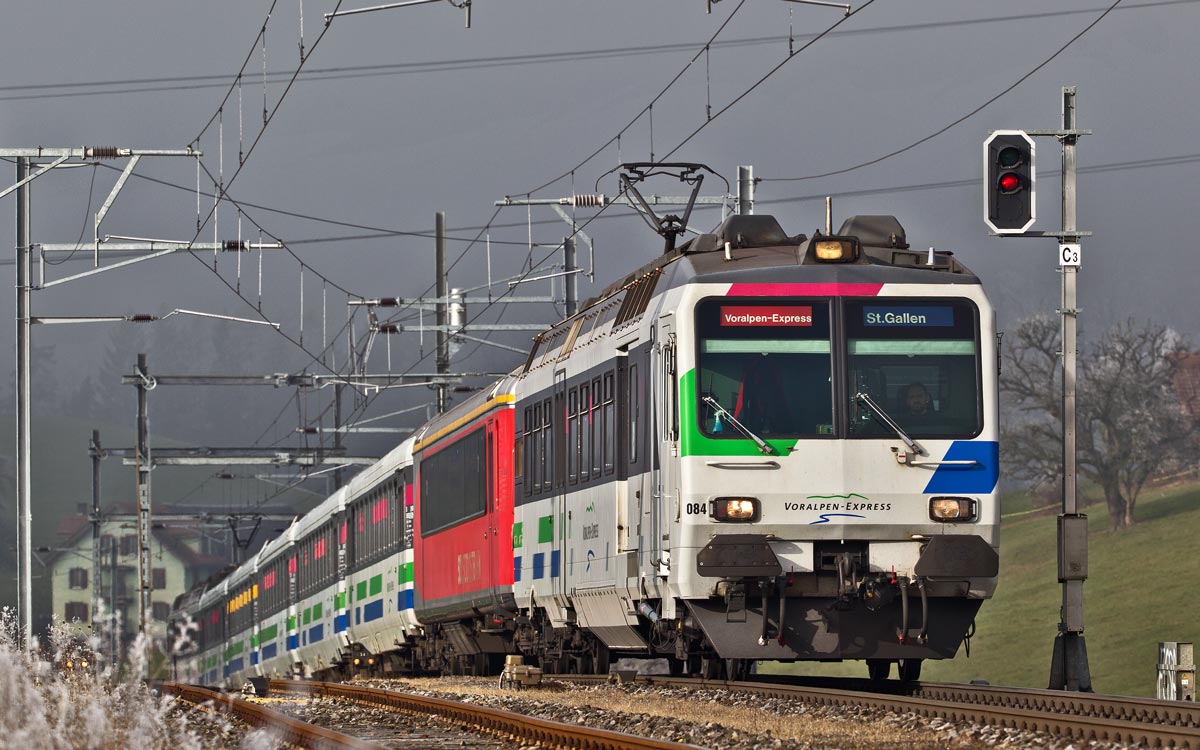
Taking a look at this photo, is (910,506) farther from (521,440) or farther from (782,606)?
(521,440)

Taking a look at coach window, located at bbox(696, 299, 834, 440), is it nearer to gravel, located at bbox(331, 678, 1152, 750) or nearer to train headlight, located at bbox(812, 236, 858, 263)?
train headlight, located at bbox(812, 236, 858, 263)

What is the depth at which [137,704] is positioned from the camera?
35.9ft

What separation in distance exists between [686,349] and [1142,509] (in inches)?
1832

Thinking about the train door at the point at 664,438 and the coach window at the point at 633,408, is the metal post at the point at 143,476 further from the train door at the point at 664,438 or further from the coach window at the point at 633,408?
the train door at the point at 664,438

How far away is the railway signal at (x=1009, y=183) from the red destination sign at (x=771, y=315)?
3.77 m

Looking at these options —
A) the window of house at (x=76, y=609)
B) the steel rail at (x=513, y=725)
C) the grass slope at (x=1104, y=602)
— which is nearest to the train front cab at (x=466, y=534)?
the steel rail at (x=513, y=725)

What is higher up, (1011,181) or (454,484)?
(1011,181)

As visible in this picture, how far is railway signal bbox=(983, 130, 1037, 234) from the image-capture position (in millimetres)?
16859

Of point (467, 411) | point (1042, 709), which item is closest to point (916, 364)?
point (1042, 709)

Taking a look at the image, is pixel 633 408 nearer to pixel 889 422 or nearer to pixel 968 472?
pixel 889 422

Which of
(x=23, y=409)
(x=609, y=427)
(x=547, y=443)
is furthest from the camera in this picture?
(x=23, y=409)

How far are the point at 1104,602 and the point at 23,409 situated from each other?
96.4 ft

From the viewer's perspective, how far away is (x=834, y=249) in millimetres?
14031

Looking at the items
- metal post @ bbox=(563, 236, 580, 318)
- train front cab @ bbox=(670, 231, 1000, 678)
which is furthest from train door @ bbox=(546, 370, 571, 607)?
metal post @ bbox=(563, 236, 580, 318)
